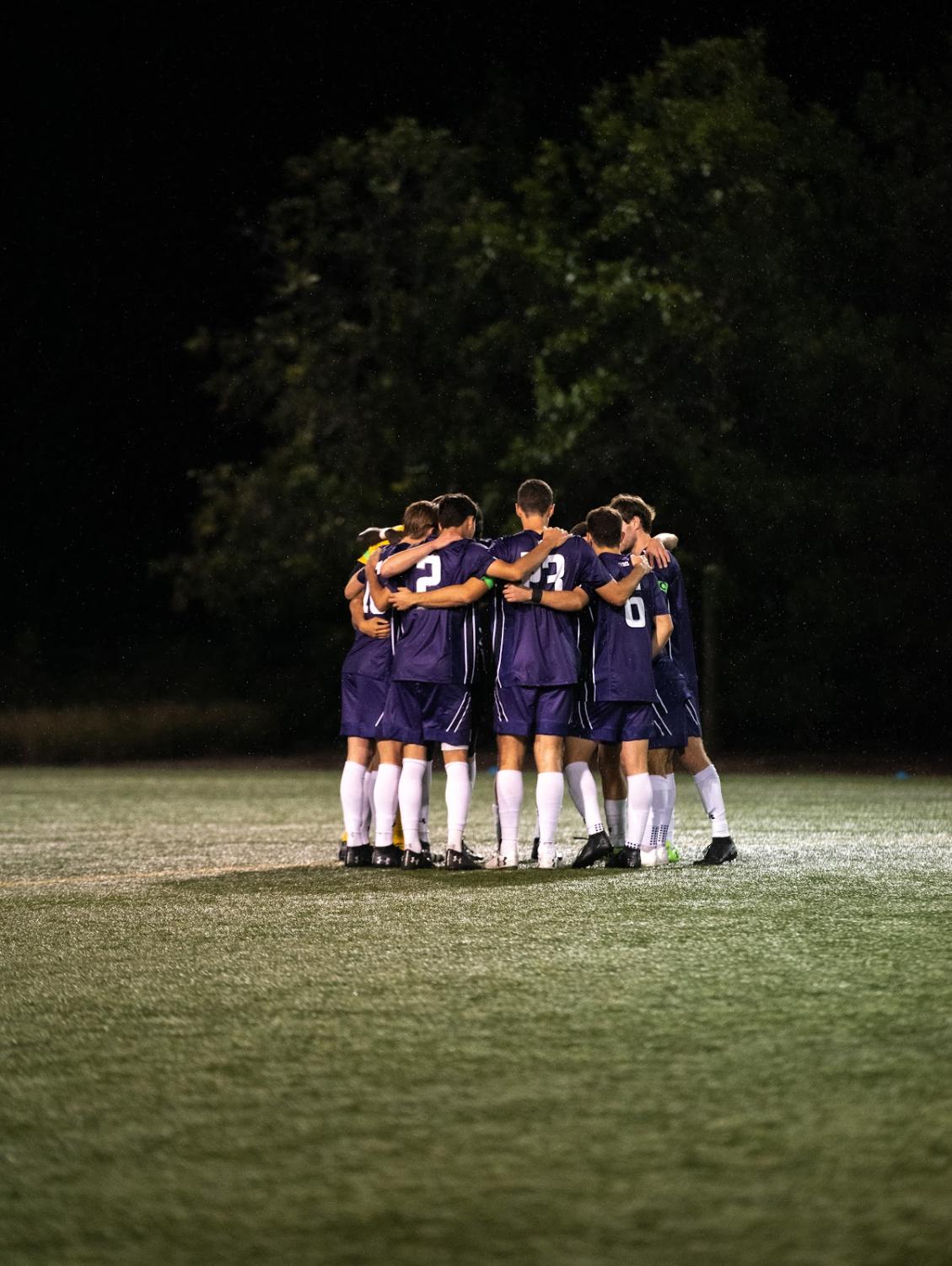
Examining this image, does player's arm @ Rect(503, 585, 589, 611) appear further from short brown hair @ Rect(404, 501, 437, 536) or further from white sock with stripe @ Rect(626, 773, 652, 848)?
white sock with stripe @ Rect(626, 773, 652, 848)

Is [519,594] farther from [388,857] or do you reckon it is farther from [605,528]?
[388,857]

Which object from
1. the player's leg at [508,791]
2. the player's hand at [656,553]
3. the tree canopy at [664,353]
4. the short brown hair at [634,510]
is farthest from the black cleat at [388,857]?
the tree canopy at [664,353]

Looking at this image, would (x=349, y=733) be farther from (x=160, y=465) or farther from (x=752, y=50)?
(x=160, y=465)

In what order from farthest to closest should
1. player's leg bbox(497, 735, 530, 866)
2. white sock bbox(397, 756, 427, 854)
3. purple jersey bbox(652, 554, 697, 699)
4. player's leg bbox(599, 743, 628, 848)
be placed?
player's leg bbox(599, 743, 628, 848) → purple jersey bbox(652, 554, 697, 699) → white sock bbox(397, 756, 427, 854) → player's leg bbox(497, 735, 530, 866)

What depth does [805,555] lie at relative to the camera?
82.0 feet

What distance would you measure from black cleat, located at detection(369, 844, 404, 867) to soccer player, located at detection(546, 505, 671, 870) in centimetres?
101

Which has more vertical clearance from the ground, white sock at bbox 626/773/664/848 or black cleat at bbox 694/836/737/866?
white sock at bbox 626/773/664/848

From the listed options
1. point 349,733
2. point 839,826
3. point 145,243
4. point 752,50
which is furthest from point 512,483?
point 349,733

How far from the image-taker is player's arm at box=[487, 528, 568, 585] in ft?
29.8

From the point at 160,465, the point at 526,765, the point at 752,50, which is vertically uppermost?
the point at 752,50

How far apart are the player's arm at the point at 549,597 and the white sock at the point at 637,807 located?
91 centimetres

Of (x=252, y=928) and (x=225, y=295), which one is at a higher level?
(x=225, y=295)

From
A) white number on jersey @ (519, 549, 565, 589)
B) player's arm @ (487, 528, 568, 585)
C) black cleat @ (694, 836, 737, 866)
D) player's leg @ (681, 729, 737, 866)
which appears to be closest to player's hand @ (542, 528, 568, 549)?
player's arm @ (487, 528, 568, 585)

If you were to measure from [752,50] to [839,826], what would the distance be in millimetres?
16569
